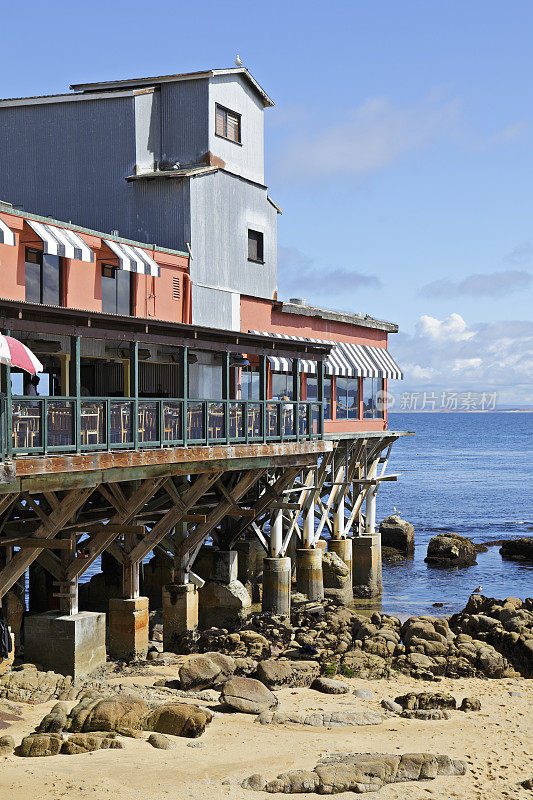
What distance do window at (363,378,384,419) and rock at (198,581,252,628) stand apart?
10.3 m

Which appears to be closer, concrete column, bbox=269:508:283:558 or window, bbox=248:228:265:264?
concrete column, bbox=269:508:283:558

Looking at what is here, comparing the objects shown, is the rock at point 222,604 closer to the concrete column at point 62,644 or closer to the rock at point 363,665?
the rock at point 363,665

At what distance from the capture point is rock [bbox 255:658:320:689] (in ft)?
68.3

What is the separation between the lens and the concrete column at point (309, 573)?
30.7 meters

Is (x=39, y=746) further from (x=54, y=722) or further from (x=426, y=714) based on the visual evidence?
(x=426, y=714)

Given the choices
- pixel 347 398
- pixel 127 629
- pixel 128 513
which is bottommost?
pixel 127 629

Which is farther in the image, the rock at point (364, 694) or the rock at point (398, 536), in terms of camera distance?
the rock at point (398, 536)

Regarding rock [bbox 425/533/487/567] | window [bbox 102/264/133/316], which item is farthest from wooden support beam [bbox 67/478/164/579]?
rock [bbox 425/533/487/567]

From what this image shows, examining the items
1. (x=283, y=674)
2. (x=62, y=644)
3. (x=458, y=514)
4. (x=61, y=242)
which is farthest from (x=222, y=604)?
(x=458, y=514)

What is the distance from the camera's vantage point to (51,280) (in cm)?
2267

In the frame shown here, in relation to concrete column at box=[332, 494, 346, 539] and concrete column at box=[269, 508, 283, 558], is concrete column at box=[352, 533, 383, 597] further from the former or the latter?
concrete column at box=[269, 508, 283, 558]

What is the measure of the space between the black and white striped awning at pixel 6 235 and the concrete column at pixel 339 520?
17.0 metres

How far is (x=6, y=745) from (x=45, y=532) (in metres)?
4.85

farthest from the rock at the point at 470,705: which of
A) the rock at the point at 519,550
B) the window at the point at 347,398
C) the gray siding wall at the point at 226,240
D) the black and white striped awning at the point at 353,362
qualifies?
the rock at the point at 519,550
